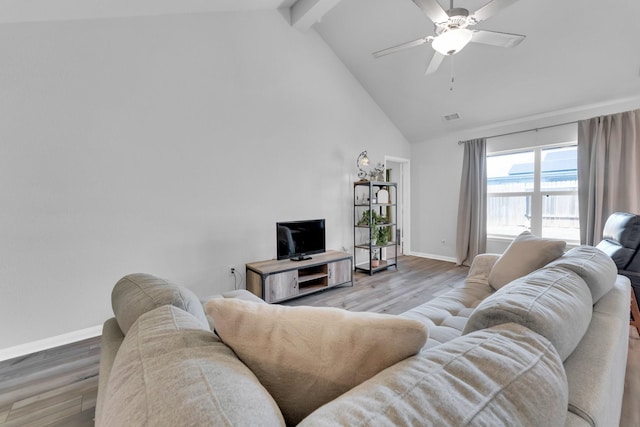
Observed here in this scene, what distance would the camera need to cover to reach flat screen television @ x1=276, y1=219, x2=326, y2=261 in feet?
10.6

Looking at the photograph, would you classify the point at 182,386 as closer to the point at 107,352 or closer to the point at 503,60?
the point at 107,352

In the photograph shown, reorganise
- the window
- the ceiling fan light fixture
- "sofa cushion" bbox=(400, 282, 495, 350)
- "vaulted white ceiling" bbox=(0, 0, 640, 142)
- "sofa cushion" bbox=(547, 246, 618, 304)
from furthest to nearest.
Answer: the window < "vaulted white ceiling" bbox=(0, 0, 640, 142) < the ceiling fan light fixture < "sofa cushion" bbox=(400, 282, 495, 350) < "sofa cushion" bbox=(547, 246, 618, 304)

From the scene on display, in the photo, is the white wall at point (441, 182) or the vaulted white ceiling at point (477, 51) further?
the white wall at point (441, 182)

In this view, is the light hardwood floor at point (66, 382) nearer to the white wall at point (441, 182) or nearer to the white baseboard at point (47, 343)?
the white baseboard at point (47, 343)

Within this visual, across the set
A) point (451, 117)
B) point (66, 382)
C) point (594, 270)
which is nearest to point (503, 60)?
point (451, 117)

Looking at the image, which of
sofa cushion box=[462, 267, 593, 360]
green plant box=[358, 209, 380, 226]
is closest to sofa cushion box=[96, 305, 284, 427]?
sofa cushion box=[462, 267, 593, 360]

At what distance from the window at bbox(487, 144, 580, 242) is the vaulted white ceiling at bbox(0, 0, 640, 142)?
26.6 inches

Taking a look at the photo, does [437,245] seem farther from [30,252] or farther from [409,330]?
[30,252]

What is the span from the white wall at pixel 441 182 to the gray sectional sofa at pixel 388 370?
4.23 m

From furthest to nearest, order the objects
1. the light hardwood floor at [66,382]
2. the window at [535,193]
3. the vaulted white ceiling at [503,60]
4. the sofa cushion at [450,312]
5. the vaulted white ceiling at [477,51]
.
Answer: the window at [535,193] → the vaulted white ceiling at [503,60] → the vaulted white ceiling at [477,51] → the light hardwood floor at [66,382] → the sofa cushion at [450,312]

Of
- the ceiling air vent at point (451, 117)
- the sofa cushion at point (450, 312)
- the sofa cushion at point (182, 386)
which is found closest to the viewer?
the sofa cushion at point (182, 386)

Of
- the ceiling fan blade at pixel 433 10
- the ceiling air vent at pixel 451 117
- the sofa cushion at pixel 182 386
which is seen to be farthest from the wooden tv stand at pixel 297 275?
the ceiling air vent at pixel 451 117

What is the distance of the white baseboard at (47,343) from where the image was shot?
2.09m

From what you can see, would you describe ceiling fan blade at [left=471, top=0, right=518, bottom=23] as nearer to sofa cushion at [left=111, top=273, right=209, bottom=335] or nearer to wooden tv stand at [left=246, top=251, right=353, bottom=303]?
sofa cushion at [left=111, top=273, right=209, bottom=335]
